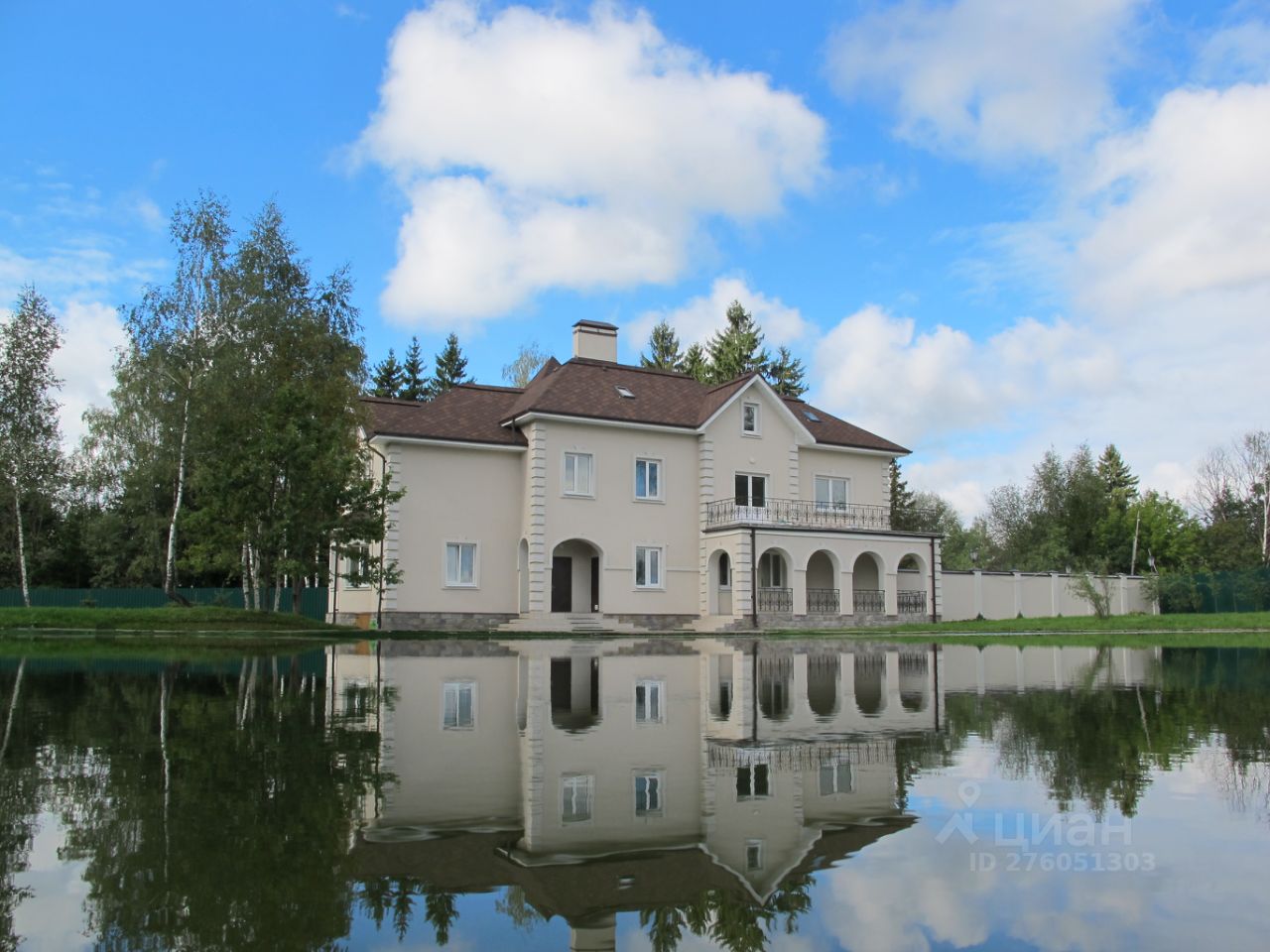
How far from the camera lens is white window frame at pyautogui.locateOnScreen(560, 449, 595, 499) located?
37.5m

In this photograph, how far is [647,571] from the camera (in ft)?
128

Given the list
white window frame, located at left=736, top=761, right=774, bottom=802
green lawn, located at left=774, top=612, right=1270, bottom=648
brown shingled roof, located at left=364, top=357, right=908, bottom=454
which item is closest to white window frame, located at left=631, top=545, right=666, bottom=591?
brown shingled roof, located at left=364, top=357, right=908, bottom=454

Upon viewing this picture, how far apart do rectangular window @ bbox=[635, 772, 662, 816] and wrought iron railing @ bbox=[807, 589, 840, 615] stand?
1334 inches

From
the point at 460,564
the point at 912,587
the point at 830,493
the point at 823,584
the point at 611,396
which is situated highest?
the point at 611,396

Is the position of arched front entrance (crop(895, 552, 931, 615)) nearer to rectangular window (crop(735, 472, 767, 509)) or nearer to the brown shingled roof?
the brown shingled roof

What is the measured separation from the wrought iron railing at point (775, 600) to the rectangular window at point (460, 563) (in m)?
10.6

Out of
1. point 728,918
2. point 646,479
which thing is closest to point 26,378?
point 646,479

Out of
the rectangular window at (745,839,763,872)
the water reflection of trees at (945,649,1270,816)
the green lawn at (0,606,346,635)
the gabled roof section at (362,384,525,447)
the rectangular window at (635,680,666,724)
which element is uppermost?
the gabled roof section at (362,384,525,447)

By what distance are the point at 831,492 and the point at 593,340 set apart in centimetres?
1157

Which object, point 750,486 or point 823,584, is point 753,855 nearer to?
point 750,486

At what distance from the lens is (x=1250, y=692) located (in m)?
13.1

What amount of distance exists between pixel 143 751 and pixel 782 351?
197ft

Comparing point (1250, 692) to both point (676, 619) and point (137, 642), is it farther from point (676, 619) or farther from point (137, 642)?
point (676, 619)

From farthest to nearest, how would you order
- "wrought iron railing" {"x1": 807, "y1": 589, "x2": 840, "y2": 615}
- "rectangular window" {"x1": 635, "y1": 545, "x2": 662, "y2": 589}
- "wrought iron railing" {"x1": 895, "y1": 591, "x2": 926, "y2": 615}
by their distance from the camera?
1. "wrought iron railing" {"x1": 895, "y1": 591, "x2": 926, "y2": 615}
2. "wrought iron railing" {"x1": 807, "y1": 589, "x2": 840, "y2": 615}
3. "rectangular window" {"x1": 635, "y1": 545, "x2": 662, "y2": 589}
